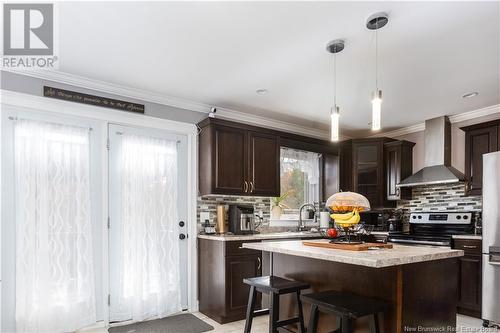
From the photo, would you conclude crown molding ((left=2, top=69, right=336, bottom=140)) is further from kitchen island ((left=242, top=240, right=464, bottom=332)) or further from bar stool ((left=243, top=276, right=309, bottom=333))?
bar stool ((left=243, top=276, right=309, bottom=333))

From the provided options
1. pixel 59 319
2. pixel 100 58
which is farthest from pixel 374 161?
pixel 59 319

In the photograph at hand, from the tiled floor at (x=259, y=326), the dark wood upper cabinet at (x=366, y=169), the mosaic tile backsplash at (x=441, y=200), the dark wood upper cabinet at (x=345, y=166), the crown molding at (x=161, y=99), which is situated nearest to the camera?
the crown molding at (x=161, y=99)

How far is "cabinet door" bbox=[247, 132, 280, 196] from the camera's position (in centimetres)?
439

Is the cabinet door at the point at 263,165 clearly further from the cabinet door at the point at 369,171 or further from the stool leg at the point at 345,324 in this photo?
the stool leg at the point at 345,324

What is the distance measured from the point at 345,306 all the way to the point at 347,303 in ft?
0.20

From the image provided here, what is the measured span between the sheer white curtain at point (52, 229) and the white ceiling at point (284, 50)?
0.75 metres

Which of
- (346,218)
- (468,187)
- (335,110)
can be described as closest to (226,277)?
(346,218)

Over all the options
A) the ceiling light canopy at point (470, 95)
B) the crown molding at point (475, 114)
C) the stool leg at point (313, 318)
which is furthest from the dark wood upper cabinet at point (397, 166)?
the stool leg at point (313, 318)

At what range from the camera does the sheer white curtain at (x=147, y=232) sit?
11.9 ft

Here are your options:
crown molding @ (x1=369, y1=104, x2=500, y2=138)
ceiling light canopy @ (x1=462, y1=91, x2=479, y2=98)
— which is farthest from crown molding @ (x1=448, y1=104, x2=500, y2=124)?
ceiling light canopy @ (x1=462, y1=91, x2=479, y2=98)

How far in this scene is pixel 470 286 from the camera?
155 inches

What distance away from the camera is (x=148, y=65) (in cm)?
315

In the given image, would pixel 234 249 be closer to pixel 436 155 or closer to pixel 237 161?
pixel 237 161

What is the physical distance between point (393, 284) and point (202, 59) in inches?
91.6
